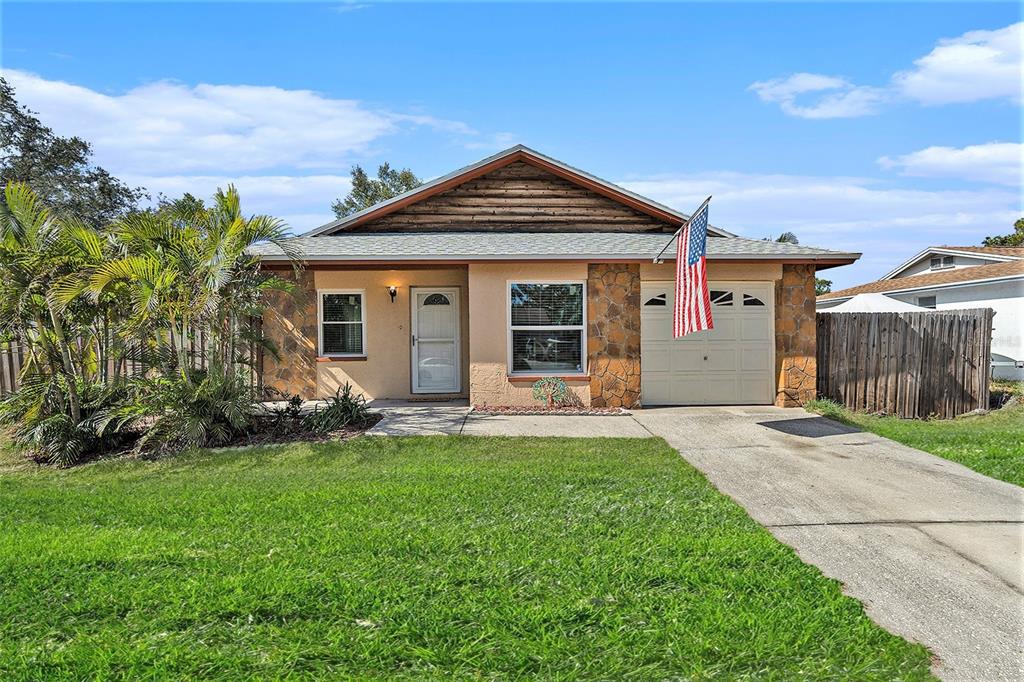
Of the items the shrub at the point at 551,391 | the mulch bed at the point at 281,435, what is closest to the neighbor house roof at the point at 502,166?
the shrub at the point at 551,391

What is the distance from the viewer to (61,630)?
314 centimetres

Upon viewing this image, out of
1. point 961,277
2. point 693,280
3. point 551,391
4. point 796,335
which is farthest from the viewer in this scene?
point 961,277

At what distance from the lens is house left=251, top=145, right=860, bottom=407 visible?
1062cm

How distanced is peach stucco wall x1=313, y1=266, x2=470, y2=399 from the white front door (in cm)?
14

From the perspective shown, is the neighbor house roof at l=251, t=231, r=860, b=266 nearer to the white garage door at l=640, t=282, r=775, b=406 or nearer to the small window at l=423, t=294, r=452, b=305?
the white garage door at l=640, t=282, r=775, b=406

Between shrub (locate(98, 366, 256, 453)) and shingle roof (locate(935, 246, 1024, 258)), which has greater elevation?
shingle roof (locate(935, 246, 1024, 258))

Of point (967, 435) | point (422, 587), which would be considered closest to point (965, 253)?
point (967, 435)

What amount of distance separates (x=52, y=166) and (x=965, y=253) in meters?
34.6

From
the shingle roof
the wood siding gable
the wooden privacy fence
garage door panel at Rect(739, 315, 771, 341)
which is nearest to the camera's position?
the wooden privacy fence

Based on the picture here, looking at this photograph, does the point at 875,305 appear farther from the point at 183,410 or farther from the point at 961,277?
the point at 183,410

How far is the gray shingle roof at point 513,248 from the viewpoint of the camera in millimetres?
10234

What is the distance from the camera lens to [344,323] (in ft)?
39.0

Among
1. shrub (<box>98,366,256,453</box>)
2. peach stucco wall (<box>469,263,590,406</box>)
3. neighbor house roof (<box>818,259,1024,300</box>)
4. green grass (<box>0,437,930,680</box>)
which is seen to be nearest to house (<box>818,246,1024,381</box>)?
neighbor house roof (<box>818,259,1024,300</box>)

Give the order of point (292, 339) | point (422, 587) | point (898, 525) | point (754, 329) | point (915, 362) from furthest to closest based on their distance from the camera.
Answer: point (292, 339)
point (754, 329)
point (915, 362)
point (898, 525)
point (422, 587)
